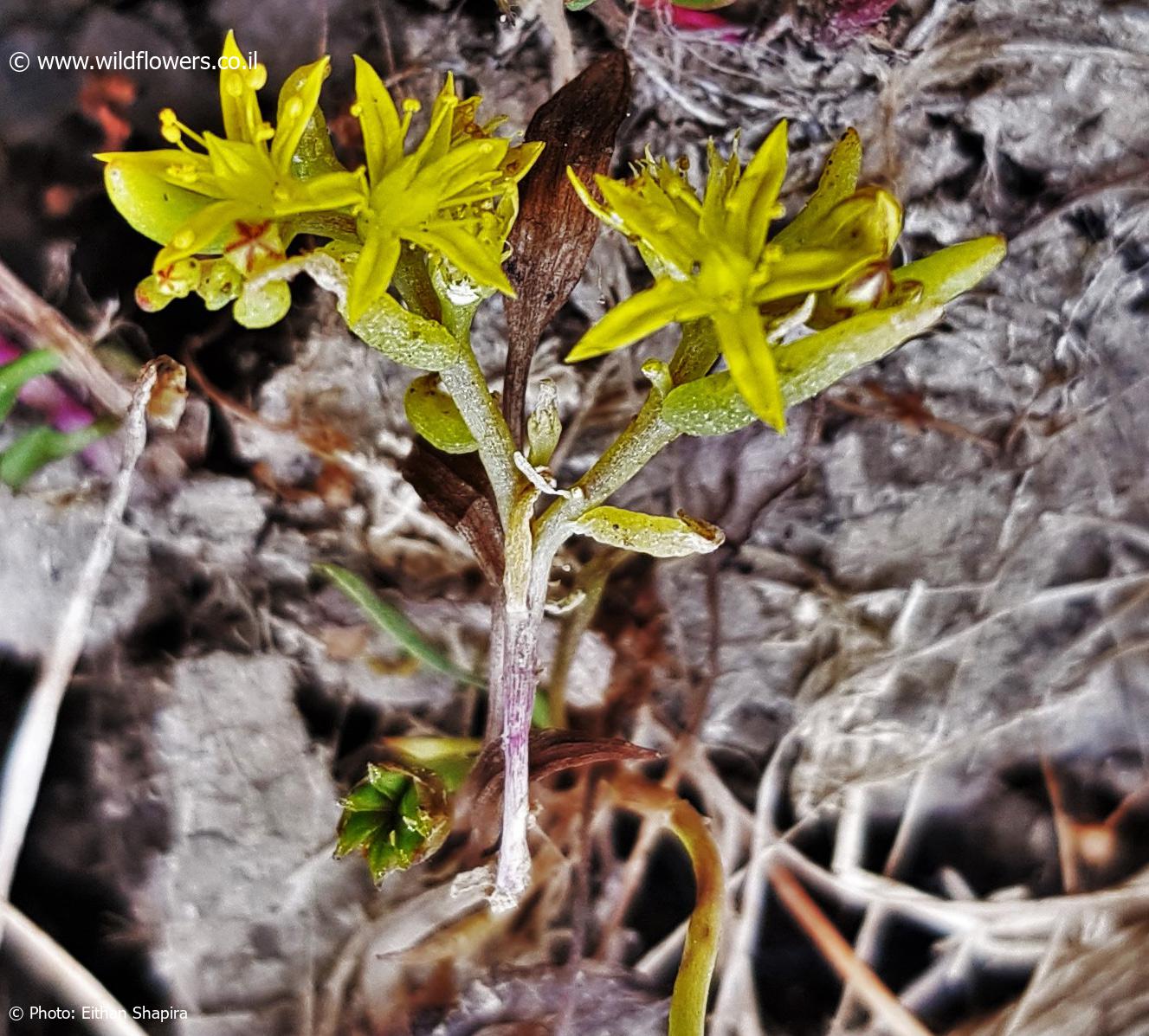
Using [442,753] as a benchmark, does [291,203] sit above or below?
above

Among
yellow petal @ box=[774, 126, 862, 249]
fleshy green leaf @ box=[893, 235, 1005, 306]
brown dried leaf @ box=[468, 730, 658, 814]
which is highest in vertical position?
yellow petal @ box=[774, 126, 862, 249]

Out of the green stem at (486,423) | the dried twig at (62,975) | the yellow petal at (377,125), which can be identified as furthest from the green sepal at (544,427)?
the dried twig at (62,975)

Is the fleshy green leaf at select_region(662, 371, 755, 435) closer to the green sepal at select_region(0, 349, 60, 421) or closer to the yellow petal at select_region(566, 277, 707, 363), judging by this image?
the yellow petal at select_region(566, 277, 707, 363)

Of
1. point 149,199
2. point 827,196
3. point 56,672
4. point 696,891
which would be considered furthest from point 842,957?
point 149,199

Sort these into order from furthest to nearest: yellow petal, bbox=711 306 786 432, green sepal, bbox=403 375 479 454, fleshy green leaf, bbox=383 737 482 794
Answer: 1. fleshy green leaf, bbox=383 737 482 794
2. green sepal, bbox=403 375 479 454
3. yellow petal, bbox=711 306 786 432

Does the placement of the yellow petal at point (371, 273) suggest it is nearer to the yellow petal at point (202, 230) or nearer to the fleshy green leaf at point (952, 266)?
the yellow petal at point (202, 230)

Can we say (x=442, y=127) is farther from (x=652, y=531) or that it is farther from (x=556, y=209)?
(x=652, y=531)

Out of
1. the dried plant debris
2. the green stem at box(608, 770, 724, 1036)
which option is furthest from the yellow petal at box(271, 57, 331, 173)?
the green stem at box(608, 770, 724, 1036)
